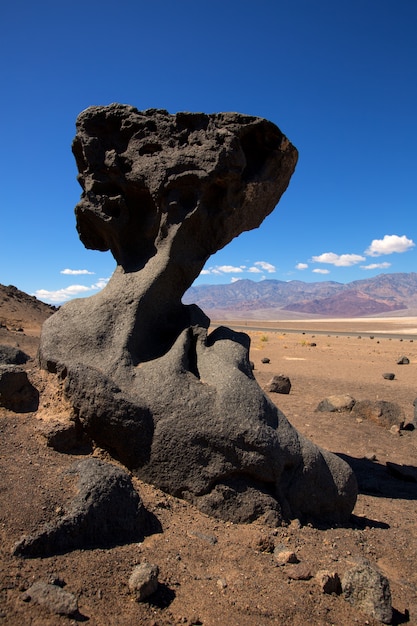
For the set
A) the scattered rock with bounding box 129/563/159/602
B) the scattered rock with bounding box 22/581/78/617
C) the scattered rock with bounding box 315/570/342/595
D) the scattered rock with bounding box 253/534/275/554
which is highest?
the scattered rock with bounding box 22/581/78/617

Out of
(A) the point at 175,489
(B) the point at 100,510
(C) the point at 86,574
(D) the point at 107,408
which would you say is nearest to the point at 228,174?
(D) the point at 107,408

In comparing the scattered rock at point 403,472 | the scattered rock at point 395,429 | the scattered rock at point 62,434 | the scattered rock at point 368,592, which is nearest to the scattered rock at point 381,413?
the scattered rock at point 395,429

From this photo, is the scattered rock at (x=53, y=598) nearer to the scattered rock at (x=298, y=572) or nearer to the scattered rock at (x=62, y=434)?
the scattered rock at (x=298, y=572)

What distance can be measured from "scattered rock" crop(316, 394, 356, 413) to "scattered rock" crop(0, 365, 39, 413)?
6.09 m

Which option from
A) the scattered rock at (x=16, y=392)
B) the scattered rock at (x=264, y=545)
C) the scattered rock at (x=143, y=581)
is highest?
the scattered rock at (x=16, y=392)

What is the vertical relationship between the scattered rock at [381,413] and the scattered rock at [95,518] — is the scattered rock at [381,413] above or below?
below

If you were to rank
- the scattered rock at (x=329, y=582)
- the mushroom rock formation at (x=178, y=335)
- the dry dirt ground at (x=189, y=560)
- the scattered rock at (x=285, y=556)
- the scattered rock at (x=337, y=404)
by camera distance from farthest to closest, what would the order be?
the scattered rock at (x=337, y=404), the mushroom rock formation at (x=178, y=335), the scattered rock at (x=285, y=556), the scattered rock at (x=329, y=582), the dry dirt ground at (x=189, y=560)

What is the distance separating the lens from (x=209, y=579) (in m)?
3.06

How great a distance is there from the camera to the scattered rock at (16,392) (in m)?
4.50

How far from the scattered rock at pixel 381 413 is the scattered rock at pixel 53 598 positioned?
7109 millimetres

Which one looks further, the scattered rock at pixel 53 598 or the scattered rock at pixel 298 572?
the scattered rock at pixel 298 572

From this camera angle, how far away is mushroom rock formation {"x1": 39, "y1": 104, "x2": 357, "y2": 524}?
398cm

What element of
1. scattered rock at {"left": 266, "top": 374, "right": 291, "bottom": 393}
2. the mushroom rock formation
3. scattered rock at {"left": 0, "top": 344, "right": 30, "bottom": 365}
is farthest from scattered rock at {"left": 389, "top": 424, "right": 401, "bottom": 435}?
scattered rock at {"left": 0, "top": 344, "right": 30, "bottom": 365}

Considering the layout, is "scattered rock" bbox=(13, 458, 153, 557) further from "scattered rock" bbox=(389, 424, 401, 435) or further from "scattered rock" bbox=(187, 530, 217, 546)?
"scattered rock" bbox=(389, 424, 401, 435)
